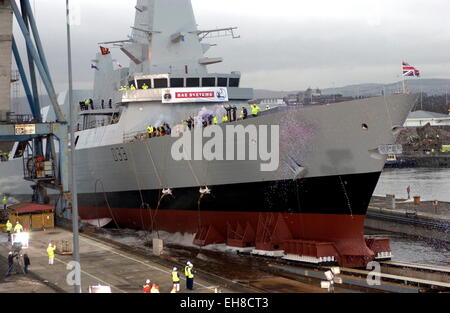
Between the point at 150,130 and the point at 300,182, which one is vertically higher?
the point at 150,130

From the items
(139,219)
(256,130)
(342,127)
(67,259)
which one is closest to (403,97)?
(342,127)

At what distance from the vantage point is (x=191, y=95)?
2772 cm

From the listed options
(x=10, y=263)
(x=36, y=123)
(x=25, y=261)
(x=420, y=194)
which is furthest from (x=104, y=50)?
(x=420, y=194)

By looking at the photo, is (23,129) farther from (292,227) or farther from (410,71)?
(410,71)

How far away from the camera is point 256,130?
69.0 feet

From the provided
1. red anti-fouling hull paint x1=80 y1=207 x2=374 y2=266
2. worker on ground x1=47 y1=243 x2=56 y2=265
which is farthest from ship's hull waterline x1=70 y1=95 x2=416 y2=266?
worker on ground x1=47 y1=243 x2=56 y2=265

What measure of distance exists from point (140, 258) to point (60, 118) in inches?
453

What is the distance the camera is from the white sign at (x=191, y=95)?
27688 millimetres

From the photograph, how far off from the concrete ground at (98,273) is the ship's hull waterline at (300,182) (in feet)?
14.8

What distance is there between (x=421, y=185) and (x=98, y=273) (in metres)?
50.9

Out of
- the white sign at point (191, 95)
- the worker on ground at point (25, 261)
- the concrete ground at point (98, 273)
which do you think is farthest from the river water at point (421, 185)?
the worker on ground at point (25, 261)

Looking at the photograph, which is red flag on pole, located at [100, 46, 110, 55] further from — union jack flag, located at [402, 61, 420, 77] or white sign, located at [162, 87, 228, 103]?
union jack flag, located at [402, 61, 420, 77]

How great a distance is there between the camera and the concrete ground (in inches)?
611
